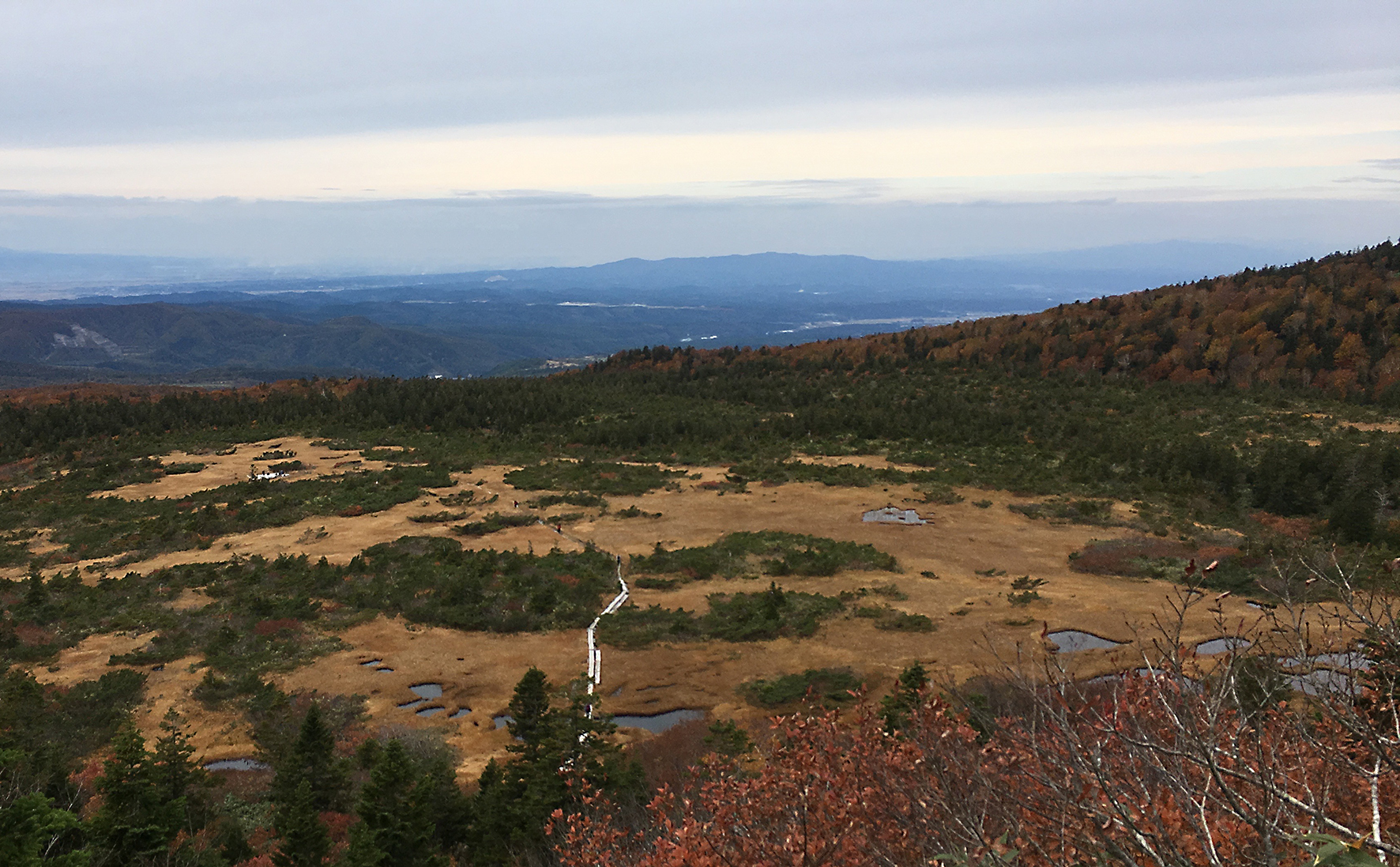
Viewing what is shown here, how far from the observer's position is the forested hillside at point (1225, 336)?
49.3 m

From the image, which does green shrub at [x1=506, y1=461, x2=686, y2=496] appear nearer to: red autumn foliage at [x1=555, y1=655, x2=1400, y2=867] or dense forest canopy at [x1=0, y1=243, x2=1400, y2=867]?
dense forest canopy at [x1=0, y1=243, x2=1400, y2=867]

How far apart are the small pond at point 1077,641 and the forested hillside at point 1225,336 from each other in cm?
3807

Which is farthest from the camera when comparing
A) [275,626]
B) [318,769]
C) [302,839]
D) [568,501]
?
[568,501]

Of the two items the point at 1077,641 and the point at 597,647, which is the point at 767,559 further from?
the point at 1077,641

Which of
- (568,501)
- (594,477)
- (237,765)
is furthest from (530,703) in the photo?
(594,477)

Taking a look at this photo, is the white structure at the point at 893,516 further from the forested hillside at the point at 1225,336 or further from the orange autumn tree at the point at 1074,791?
the forested hillside at the point at 1225,336

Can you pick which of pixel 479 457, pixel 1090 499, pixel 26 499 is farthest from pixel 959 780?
pixel 26 499

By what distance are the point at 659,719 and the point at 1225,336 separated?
56.0 metres

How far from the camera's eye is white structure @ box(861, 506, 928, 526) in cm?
2832

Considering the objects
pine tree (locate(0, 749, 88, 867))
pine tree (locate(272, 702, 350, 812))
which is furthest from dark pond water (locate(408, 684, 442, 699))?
pine tree (locate(0, 749, 88, 867))

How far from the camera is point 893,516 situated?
95.5 feet

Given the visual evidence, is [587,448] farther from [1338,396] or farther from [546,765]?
[1338,396]

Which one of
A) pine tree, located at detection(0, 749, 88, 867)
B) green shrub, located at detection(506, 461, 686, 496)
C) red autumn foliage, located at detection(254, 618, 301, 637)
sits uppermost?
pine tree, located at detection(0, 749, 88, 867)

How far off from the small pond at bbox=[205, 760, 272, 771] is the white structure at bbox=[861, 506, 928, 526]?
20.3 meters
